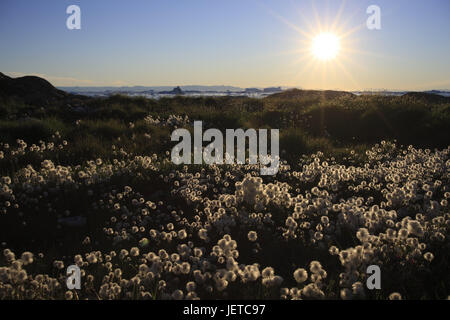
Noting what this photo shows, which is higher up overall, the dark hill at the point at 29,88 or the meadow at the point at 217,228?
the dark hill at the point at 29,88

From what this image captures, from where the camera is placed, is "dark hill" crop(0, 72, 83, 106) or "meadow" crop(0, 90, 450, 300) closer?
"meadow" crop(0, 90, 450, 300)

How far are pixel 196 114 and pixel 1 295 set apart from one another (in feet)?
Answer: 44.8

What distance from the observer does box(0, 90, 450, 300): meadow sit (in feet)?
12.3

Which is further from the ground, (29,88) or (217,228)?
(29,88)

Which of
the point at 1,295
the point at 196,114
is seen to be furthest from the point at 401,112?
the point at 1,295

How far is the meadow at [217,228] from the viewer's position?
3756 millimetres

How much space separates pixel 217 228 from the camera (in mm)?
5367

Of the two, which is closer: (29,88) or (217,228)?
(217,228)

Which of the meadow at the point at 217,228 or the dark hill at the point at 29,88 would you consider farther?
the dark hill at the point at 29,88

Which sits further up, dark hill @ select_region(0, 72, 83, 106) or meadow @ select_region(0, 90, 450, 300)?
dark hill @ select_region(0, 72, 83, 106)

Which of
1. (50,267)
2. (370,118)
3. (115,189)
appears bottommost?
(50,267)
